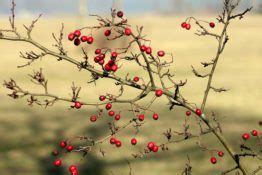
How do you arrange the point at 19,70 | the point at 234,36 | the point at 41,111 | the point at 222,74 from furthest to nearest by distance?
1. the point at 234,36
2. the point at 19,70
3. the point at 222,74
4. the point at 41,111

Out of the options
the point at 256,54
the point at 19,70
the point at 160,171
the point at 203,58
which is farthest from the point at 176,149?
the point at 256,54

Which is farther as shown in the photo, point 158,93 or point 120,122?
point 120,122

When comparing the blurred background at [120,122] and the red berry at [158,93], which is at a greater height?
the red berry at [158,93]

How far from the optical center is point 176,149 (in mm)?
9188

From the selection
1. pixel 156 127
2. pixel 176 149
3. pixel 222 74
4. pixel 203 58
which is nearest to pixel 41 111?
pixel 156 127

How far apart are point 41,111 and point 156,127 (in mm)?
3346

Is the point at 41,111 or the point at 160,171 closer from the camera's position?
the point at 160,171

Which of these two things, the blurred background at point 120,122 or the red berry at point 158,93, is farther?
the blurred background at point 120,122

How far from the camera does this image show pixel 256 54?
26688mm

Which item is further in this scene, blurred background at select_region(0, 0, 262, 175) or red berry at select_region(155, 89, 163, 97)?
blurred background at select_region(0, 0, 262, 175)

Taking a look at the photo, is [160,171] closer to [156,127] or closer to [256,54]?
[156,127]

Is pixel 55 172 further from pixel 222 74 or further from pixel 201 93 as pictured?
pixel 222 74

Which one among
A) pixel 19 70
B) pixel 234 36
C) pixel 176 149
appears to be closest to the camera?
pixel 176 149

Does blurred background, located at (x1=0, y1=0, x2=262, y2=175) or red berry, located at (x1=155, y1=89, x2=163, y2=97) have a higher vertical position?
red berry, located at (x1=155, y1=89, x2=163, y2=97)
